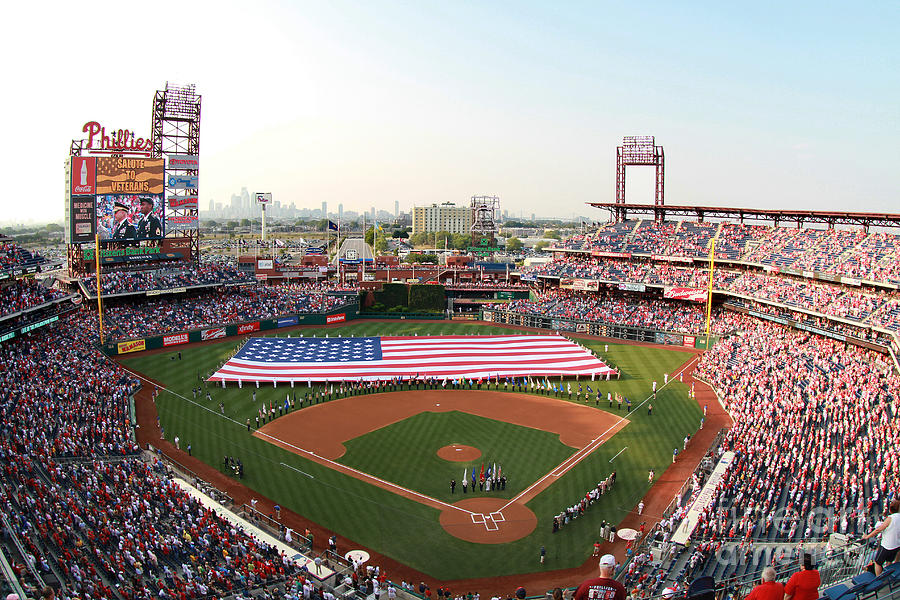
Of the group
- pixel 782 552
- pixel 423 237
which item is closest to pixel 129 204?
pixel 782 552

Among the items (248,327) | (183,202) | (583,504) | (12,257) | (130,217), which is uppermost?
(183,202)

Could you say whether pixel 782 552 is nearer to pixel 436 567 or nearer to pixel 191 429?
pixel 436 567

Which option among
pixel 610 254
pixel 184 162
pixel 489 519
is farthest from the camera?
pixel 610 254

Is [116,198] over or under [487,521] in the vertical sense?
over

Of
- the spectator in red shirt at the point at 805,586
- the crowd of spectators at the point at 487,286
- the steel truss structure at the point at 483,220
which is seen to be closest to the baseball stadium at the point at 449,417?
the spectator in red shirt at the point at 805,586

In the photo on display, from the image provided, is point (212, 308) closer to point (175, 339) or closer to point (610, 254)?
point (175, 339)

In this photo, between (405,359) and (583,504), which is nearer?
(583,504)

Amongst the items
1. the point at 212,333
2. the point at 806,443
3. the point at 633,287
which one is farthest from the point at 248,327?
the point at 806,443
